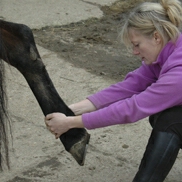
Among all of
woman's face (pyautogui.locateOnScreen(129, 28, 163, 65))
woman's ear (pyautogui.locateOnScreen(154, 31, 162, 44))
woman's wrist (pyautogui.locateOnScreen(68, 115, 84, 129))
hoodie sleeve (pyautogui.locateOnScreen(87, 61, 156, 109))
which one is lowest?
woman's wrist (pyautogui.locateOnScreen(68, 115, 84, 129))

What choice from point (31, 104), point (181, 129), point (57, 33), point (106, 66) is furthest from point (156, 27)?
point (57, 33)

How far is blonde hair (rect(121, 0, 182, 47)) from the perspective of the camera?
2.05 meters

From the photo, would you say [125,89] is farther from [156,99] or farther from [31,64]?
[31,64]

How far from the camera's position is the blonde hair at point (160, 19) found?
6.73 feet

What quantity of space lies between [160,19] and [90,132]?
3.06 feet

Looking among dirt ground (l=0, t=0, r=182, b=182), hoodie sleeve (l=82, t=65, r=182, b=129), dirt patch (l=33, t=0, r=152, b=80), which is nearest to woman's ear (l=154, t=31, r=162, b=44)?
hoodie sleeve (l=82, t=65, r=182, b=129)

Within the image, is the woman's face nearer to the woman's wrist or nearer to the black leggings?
the black leggings

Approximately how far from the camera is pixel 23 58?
229cm

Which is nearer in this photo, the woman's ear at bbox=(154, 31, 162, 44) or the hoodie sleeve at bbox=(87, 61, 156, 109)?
the woman's ear at bbox=(154, 31, 162, 44)

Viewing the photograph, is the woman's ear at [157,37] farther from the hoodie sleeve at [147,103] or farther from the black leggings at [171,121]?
the black leggings at [171,121]

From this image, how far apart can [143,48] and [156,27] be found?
0.10 meters

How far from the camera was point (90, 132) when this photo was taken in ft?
9.17

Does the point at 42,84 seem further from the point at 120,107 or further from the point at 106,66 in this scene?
the point at 106,66

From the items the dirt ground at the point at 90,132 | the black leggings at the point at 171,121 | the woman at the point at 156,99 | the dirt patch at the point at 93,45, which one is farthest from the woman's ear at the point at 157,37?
the dirt patch at the point at 93,45
